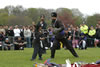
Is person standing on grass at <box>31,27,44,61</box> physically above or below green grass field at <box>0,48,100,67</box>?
above

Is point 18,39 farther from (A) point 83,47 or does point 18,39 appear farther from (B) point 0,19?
(B) point 0,19

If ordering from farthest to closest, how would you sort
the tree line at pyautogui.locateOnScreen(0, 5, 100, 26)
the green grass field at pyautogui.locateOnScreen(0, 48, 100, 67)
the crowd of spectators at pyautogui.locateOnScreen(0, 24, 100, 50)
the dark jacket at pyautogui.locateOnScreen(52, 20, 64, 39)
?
the tree line at pyautogui.locateOnScreen(0, 5, 100, 26)
the crowd of spectators at pyautogui.locateOnScreen(0, 24, 100, 50)
the dark jacket at pyautogui.locateOnScreen(52, 20, 64, 39)
the green grass field at pyautogui.locateOnScreen(0, 48, 100, 67)

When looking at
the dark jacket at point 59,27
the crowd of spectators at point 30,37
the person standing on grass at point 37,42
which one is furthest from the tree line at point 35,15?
the person standing on grass at point 37,42

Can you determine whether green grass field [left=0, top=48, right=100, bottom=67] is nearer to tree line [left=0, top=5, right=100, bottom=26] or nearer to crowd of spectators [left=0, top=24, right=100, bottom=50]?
crowd of spectators [left=0, top=24, right=100, bottom=50]

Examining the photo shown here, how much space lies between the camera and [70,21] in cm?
9500

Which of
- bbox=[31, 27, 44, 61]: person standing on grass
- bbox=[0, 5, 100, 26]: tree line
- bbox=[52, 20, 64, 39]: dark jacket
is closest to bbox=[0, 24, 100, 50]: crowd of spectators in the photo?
bbox=[52, 20, 64, 39]: dark jacket

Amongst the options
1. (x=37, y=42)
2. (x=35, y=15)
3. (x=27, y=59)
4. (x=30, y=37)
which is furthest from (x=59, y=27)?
(x=35, y=15)

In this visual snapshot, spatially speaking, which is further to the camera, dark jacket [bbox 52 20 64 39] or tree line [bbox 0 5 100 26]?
tree line [bbox 0 5 100 26]

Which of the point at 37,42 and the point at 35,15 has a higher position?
the point at 37,42

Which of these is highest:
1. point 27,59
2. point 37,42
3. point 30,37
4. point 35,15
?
point 37,42

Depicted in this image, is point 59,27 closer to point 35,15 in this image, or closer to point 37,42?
point 37,42

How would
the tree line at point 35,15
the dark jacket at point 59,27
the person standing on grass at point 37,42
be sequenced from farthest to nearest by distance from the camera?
the tree line at point 35,15 < the dark jacket at point 59,27 < the person standing on grass at point 37,42

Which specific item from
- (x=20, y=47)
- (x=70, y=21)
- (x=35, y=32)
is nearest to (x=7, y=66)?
(x=35, y=32)

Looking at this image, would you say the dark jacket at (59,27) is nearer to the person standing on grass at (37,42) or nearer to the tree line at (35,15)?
the person standing on grass at (37,42)
